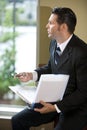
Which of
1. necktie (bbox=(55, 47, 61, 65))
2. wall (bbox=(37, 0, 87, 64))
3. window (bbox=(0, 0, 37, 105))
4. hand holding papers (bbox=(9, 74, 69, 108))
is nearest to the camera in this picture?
hand holding papers (bbox=(9, 74, 69, 108))

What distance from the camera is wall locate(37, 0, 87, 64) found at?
254 centimetres

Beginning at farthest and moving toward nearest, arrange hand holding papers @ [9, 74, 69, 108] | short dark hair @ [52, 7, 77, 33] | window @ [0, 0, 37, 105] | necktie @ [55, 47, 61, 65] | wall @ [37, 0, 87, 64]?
window @ [0, 0, 37, 105]
wall @ [37, 0, 87, 64]
necktie @ [55, 47, 61, 65]
short dark hair @ [52, 7, 77, 33]
hand holding papers @ [9, 74, 69, 108]

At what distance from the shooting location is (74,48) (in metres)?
1.95

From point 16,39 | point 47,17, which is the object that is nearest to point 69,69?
point 47,17

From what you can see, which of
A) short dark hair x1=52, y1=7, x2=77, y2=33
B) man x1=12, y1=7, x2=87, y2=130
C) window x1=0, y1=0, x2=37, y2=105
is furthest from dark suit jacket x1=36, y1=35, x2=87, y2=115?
window x1=0, y1=0, x2=37, y2=105

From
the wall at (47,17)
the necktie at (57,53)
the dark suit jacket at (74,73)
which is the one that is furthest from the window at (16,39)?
the dark suit jacket at (74,73)

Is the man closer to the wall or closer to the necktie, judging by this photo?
the necktie

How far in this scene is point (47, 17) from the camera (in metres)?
2.57

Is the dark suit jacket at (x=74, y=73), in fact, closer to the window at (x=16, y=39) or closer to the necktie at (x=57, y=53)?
the necktie at (x=57, y=53)

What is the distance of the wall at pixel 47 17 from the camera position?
8.32ft

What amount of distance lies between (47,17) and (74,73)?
0.83 meters

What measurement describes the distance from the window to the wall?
198mm

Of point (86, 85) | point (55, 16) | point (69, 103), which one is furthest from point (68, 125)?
point (55, 16)

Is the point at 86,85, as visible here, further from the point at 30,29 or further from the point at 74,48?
the point at 30,29
